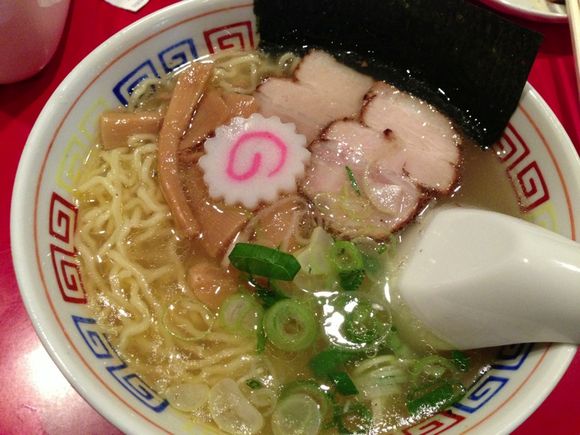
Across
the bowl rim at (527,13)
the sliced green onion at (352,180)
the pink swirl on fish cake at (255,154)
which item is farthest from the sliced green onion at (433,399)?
the bowl rim at (527,13)

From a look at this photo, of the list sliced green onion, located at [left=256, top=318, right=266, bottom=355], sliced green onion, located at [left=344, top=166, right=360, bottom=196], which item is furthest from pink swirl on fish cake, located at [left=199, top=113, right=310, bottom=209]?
sliced green onion, located at [left=256, top=318, right=266, bottom=355]

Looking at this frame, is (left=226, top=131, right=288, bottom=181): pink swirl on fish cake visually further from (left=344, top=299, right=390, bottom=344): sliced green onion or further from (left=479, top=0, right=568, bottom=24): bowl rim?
(left=479, top=0, right=568, bottom=24): bowl rim

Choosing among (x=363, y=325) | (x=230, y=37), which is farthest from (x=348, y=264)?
(x=230, y=37)

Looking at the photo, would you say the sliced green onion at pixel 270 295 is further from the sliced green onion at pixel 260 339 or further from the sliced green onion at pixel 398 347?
the sliced green onion at pixel 398 347

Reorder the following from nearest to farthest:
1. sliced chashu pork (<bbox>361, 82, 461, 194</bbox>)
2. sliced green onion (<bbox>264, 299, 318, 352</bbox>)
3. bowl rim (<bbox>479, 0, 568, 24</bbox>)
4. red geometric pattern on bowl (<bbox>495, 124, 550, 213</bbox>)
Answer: sliced green onion (<bbox>264, 299, 318, 352</bbox>) → red geometric pattern on bowl (<bbox>495, 124, 550, 213</bbox>) → sliced chashu pork (<bbox>361, 82, 461, 194</bbox>) → bowl rim (<bbox>479, 0, 568, 24</bbox>)

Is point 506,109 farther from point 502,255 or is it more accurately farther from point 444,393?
point 444,393

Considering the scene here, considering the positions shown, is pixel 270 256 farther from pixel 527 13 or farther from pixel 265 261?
pixel 527 13
